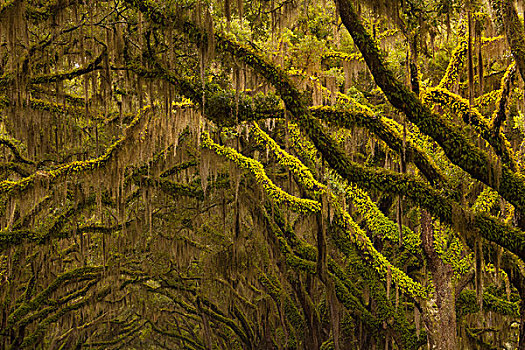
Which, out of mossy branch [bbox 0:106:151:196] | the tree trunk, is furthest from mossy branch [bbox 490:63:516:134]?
mossy branch [bbox 0:106:151:196]

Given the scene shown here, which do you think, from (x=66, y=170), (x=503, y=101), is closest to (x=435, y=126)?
(x=503, y=101)

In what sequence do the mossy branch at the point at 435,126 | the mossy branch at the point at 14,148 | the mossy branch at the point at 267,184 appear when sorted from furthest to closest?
the mossy branch at the point at 14,148
the mossy branch at the point at 267,184
the mossy branch at the point at 435,126

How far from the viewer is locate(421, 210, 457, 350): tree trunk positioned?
10086 millimetres

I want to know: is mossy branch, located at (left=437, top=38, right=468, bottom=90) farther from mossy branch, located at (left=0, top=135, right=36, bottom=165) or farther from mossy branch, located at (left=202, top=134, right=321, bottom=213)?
mossy branch, located at (left=0, top=135, right=36, bottom=165)

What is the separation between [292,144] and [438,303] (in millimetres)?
3995

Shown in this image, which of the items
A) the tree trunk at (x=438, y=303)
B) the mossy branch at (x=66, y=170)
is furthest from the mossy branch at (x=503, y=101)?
the mossy branch at (x=66, y=170)

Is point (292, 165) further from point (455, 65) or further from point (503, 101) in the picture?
point (503, 101)

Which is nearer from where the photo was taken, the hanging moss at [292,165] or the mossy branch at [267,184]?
the mossy branch at [267,184]

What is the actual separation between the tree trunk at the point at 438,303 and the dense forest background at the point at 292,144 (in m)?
0.02

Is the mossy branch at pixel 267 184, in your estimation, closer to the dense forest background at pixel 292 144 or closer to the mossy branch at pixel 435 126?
the dense forest background at pixel 292 144

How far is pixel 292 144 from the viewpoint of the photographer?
39.8 feet

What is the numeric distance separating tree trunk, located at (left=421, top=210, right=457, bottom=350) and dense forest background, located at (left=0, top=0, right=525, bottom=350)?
0.02 metres

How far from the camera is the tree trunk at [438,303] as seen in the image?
10086 millimetres

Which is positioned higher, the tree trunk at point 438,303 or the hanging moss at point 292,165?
the hanging moss at point 292,165
